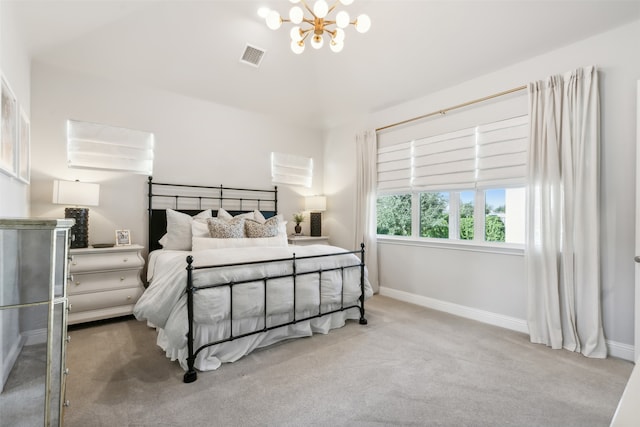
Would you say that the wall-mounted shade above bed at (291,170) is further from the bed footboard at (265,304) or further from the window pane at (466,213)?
the window pane at (466,213)

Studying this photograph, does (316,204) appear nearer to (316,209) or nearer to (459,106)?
(316,209)

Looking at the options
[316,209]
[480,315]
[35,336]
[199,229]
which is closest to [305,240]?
[316,209]

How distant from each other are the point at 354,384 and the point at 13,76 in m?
3.44

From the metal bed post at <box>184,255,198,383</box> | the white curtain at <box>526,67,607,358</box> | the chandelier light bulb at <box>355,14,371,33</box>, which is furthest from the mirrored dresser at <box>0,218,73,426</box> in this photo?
the white curtain at <box>526,67,607,358</box>

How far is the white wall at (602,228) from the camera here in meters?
2.53

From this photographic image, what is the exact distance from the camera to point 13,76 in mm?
2400

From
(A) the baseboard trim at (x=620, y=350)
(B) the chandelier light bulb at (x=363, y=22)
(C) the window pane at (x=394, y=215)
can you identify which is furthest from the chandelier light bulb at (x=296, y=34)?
(A) the baseboard trim at (x=620, y=350)

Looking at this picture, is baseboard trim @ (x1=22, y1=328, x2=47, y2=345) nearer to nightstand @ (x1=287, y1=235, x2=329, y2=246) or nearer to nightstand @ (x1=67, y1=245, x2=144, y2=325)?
nightstand @ (x1=67, y1=245, x2=144, y2=325)

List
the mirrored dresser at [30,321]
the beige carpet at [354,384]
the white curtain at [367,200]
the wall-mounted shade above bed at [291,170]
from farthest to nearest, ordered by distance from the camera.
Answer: the wall-mounted shade above bed at [291,170]
the white curtain at [367,200]
the beige carpet at [354,384]
the mirrored dresser at [30,321]

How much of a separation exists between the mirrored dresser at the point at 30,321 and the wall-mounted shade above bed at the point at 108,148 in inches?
109

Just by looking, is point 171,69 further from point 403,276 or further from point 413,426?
point 413,426

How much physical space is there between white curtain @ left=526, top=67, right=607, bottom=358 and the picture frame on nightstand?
421cm

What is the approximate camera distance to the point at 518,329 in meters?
3.12

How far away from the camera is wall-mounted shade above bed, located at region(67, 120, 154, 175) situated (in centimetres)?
344
